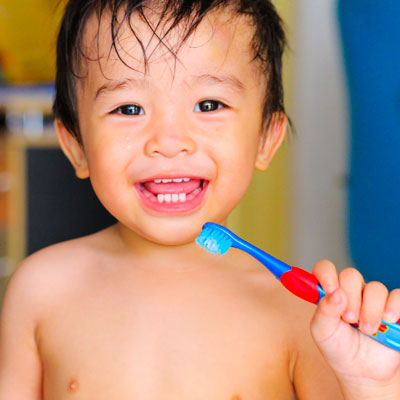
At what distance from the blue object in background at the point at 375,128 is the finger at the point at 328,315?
0.41 meters

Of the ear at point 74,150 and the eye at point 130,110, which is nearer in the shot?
the eye at point 130,110

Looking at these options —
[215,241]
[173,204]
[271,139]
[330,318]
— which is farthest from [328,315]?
[271,139]

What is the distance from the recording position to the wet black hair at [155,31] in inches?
29.4

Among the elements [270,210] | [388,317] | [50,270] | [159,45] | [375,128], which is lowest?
[270,210]

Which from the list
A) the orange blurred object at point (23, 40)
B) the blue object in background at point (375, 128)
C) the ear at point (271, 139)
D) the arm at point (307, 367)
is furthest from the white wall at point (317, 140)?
the orange blurred object at point (23, 40)

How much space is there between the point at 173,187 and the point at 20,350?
31cm

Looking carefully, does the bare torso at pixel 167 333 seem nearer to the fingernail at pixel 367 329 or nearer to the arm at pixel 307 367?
the arm at pixel 307 367

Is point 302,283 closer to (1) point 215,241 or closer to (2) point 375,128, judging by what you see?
(1) point 215,241

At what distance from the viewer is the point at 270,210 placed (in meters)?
1.61

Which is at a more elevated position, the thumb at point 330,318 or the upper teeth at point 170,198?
the upper teeth at point 170,198

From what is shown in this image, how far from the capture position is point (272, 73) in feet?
2.80

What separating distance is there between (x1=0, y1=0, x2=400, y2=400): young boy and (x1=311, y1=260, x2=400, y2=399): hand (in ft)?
0.32

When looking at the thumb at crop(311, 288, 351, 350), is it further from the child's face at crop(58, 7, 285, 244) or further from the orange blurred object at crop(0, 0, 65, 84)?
the orange blurred object at crop(0, 0, 65, 84)

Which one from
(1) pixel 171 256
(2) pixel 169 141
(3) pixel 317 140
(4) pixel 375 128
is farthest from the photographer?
(3) pixel 317 140
